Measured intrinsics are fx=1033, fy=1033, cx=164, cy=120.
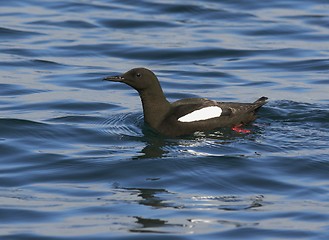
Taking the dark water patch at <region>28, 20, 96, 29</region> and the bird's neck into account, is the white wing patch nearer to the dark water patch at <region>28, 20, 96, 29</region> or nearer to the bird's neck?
the bird's neck

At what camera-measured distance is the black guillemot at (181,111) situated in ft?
43.0

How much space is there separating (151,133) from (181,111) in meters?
0.50

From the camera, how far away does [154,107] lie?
43.8ft

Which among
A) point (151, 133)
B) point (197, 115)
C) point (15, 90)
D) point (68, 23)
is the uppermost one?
point (68, 23)

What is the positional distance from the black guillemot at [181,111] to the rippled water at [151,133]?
0.65 ft

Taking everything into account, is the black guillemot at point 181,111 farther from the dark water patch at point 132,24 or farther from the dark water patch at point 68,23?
the dark water patch at point 68,23

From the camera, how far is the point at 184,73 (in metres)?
17.6

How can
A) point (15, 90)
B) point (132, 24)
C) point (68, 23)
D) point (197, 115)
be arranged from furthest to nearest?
point (68, 23)
point (132, 24)
point (15, 90)
point (197, 115)

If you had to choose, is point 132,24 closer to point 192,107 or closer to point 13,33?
point 13,33

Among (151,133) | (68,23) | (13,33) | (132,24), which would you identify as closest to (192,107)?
(151,133)

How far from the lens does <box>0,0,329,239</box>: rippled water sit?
9.70 metres

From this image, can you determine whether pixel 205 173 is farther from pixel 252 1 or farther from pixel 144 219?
pixel 252 1

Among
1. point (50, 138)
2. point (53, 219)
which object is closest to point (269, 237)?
point (53, 219)

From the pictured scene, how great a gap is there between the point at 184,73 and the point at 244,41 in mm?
2848
